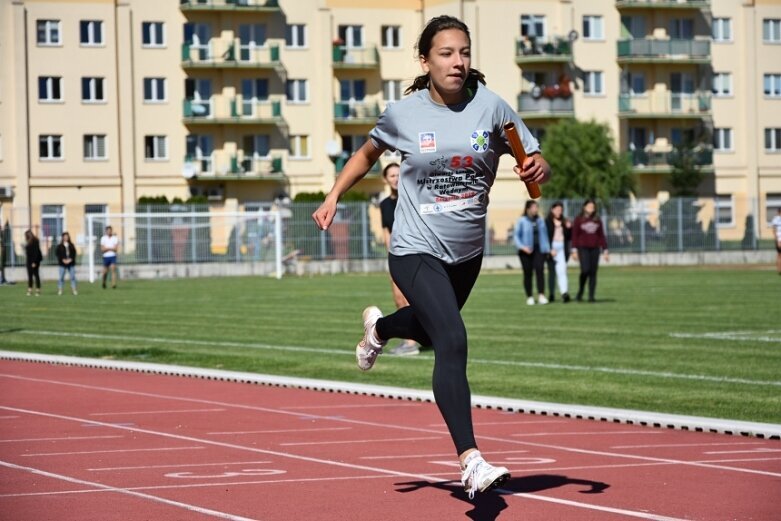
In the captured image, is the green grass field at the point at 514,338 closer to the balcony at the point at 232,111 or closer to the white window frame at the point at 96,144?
the white window frame at the point at 96,144

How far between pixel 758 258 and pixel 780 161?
2387 centimetres

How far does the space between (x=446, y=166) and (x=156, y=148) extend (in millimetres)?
71082

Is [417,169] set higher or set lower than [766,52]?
lower

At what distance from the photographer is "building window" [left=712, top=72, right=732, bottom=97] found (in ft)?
276

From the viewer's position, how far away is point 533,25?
261 ft

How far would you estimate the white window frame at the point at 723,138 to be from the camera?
277ft

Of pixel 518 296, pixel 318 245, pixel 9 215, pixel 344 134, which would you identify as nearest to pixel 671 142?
pixel 344 134

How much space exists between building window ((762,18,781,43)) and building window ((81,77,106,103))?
36.5 meters

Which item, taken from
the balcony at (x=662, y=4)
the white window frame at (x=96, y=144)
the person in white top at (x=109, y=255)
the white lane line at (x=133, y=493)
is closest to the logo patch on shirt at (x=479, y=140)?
the white lane line at (x=133, y=493)

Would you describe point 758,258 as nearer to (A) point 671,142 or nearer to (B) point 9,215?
(A) point 671,142

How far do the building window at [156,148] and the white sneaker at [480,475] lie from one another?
234ft

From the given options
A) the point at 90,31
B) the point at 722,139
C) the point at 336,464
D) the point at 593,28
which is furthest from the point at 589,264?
the point at 722,139

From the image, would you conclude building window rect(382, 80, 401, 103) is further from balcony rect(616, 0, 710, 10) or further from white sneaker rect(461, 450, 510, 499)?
white sneaker rect(461, 450, 510, 499)

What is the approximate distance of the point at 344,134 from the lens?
80500mm
